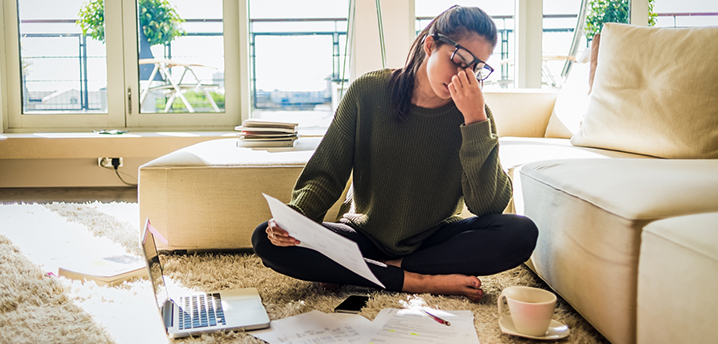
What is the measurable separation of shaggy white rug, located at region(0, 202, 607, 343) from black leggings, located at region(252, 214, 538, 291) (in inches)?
2.5

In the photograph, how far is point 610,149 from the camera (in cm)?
187

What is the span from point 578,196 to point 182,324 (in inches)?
34.8

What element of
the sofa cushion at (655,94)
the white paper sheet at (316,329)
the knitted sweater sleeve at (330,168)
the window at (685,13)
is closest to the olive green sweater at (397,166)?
the knitted sweater sleeve at (330,168)

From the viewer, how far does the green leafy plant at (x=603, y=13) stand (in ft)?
12.6

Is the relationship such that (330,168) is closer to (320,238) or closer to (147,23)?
(320,238)

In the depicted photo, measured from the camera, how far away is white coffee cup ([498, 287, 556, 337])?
1036mm

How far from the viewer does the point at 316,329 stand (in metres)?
1.13

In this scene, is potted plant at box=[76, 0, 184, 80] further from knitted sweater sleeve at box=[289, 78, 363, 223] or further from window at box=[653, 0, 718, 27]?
window at box=[653, 0, 718, 27]

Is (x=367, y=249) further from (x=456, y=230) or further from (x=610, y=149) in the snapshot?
(x=610, y=149)

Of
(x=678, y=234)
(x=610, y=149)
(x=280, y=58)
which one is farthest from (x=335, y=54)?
(x=678, y=234)

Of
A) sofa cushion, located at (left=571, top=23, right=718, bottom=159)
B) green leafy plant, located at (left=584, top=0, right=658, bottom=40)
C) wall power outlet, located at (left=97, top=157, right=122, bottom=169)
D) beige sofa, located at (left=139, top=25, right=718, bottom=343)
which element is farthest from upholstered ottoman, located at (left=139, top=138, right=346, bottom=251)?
Result: green leafy plant, located at (left=584, top=0, right=658, bottom=40)

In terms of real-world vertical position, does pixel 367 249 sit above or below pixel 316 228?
below

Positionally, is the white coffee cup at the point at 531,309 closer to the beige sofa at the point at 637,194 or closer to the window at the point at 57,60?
the beige sofa at the point at 637,194

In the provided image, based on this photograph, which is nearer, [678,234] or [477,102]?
[678,234]
